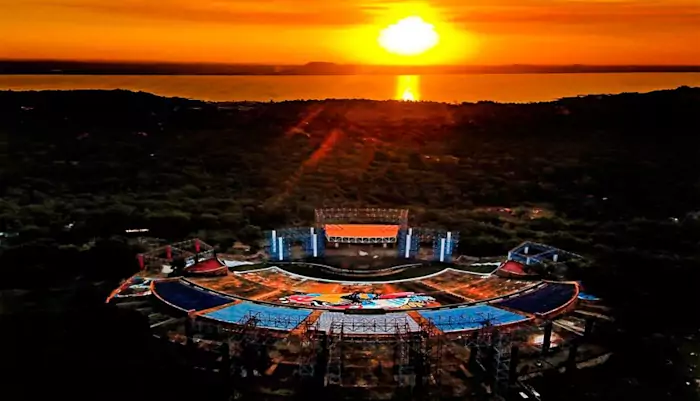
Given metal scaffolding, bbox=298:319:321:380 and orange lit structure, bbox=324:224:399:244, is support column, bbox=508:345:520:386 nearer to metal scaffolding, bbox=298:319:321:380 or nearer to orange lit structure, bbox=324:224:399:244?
metal scaffolding, bbox=298:319:321:380

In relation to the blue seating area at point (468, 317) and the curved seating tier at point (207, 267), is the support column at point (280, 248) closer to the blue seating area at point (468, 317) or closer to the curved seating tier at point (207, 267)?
the curved seating tier at point (207, 267)

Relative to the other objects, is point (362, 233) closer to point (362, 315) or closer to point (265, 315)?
point (362, 315)

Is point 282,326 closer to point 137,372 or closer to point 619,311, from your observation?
point 137,372


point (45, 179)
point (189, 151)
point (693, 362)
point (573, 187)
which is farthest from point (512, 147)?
point (693, 362)

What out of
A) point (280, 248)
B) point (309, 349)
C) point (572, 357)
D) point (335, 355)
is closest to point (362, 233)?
point (280, 248)

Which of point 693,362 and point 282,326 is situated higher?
point 282,326

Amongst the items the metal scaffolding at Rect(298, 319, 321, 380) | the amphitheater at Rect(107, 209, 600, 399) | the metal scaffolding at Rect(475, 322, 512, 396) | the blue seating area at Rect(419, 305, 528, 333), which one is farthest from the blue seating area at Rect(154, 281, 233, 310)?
the metal scaffolding at Rect(475, 322, 512, 396)

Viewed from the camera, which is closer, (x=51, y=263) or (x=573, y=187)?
(x=51, y=263)
